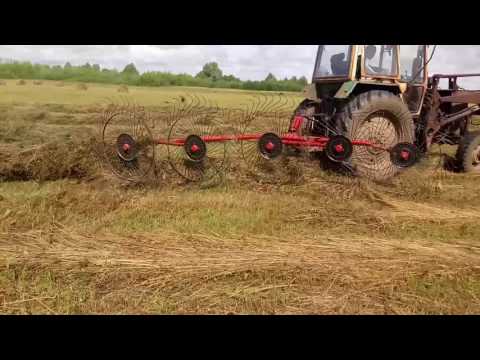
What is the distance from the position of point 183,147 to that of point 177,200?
0.93 meters

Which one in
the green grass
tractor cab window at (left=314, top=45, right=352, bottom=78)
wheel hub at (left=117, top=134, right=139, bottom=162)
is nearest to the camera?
wheel hub at (left=117, top=134, right=139, bottom=162)

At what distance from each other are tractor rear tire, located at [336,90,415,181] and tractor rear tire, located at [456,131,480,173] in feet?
3.95

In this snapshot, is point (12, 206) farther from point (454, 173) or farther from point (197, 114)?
point (454, 173)

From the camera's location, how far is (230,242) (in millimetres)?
3652

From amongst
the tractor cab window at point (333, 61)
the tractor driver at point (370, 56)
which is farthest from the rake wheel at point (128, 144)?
the tractor driver at point (370, 56)

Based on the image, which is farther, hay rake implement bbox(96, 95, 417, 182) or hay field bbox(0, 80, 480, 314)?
hay rake implement bbox(96, 95, 417, 182)

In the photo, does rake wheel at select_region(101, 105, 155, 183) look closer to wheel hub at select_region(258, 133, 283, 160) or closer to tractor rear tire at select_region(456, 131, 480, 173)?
wheel hub at select_region(258, 133, 283, 160)

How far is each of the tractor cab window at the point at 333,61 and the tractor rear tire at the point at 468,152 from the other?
2223 millimetres

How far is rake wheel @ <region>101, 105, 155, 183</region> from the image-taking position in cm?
538

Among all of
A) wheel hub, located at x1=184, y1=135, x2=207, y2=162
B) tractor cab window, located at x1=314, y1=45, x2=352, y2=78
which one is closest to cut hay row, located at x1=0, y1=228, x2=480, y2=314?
wheel hub, located at x1=184, y1=135, x2=207, y2=162

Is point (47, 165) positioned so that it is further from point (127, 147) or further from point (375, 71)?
point (375, 71)

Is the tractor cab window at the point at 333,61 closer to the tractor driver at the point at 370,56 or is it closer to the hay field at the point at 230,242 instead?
the tractor driver at the point at 370,56

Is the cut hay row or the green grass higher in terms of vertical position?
the green grass

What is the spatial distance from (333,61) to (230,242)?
3890 millimetres
